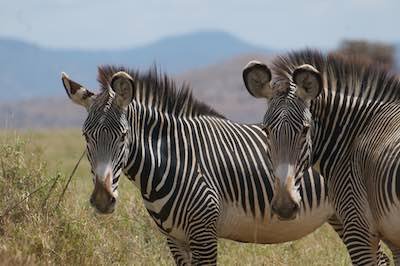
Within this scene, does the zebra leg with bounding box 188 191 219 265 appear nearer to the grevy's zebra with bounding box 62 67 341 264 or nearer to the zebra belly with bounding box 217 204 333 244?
the grevy's zebra with bounding box 62 67 341 264

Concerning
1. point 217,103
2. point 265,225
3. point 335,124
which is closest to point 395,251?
point 335,124

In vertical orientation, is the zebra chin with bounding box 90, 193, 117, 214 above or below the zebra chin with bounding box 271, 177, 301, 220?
below

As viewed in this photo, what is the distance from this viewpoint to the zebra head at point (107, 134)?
7.32 meters

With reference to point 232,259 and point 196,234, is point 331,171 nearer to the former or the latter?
point 196,234

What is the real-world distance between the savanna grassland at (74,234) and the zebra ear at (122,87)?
1.30 m

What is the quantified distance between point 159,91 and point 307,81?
6.50ft

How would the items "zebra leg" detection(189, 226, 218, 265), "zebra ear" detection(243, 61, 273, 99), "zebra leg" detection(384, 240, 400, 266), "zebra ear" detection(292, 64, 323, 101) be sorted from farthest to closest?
1. "zebra leg" detection(189, 226, 218, 265)
2. "zebra ear" detection(243, 61, 273, 99)
3. "zebra leg" detection(384, 240, 400, 266)
4. "zebra ear" detection(292, 64, 323, 101)

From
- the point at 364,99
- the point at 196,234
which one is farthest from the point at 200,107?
the point at 364,99

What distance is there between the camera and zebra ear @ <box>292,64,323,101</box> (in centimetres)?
684

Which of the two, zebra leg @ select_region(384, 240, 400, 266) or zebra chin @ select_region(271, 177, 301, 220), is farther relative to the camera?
zebra leg @ select_region(384, 240, 400, 266)

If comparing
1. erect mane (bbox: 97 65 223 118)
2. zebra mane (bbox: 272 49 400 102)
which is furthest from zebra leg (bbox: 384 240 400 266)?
erect mane (bbox: 97 65 223 118)

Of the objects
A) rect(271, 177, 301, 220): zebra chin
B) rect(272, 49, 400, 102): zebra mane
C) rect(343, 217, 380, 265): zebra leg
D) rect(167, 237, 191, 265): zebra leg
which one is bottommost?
rect(167, 237, 191, 265): zebra leg

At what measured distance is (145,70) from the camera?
28.5 feet

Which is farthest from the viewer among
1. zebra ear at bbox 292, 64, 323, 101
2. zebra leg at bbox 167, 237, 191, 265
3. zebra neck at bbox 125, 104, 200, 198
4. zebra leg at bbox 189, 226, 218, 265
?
zebra leg at bbox 167, 237, 191, 265
